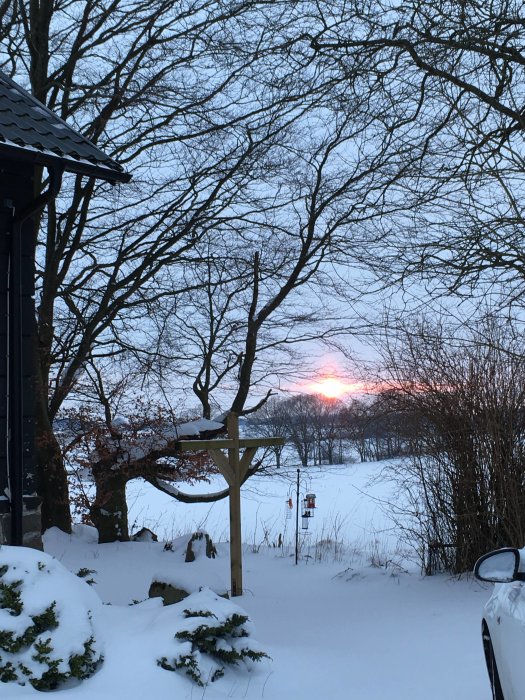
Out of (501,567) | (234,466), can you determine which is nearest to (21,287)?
(234,466)

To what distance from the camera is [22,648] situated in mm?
4043

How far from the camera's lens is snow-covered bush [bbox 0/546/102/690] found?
396 centimetres

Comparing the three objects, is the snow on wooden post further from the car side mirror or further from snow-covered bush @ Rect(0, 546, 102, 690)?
the car side mirror

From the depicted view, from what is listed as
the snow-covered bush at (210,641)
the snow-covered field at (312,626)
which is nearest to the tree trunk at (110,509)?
the snow-covered field at (312,626)

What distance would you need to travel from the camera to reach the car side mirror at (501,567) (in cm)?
307

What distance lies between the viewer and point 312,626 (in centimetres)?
746

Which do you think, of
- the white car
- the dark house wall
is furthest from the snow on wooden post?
the white car

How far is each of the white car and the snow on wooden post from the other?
484cm

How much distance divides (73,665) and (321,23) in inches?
262

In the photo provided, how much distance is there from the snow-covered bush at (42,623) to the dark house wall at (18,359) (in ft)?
5.94

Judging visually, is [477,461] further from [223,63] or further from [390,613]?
[223,63]

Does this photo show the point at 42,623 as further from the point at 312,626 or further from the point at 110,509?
the point at 110,509

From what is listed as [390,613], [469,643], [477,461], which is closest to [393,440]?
[477,461]

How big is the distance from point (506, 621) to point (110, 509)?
925 centimetres
